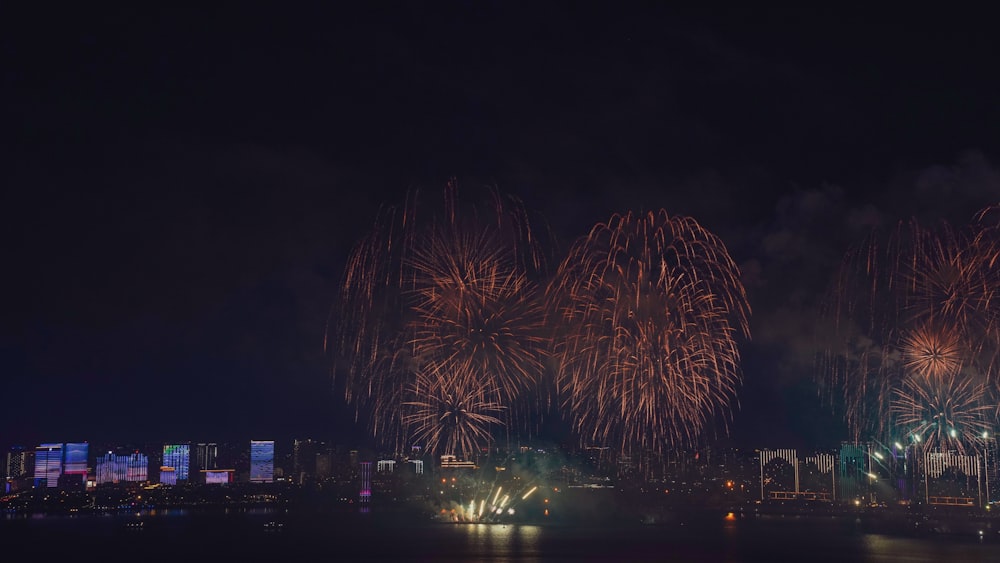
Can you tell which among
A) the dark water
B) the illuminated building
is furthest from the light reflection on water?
the illuminated building

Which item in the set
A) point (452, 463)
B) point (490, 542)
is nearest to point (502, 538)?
point (490, 542)

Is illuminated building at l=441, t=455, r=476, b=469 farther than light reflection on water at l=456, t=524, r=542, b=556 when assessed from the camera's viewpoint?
Yes

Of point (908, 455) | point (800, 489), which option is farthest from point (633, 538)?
point (800, 489)

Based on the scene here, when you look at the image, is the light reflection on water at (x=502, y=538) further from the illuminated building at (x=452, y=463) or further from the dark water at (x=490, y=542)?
the illuminated building at (x=452, y=463)

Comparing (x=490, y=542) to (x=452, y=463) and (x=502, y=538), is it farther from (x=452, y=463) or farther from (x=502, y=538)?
(x=452, y=463)

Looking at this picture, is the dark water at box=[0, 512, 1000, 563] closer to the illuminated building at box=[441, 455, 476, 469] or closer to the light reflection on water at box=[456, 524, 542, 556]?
the light reflection on water at box=[456, 524, 542, 556]

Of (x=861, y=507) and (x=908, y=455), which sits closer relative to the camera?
(x=861, y=507)

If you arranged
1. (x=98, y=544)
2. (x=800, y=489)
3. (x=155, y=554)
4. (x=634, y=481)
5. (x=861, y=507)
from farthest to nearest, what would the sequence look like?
(x=800, y=489)
(x=634, y=481)
(x=861, y=507)
(x=98, y=544)
(x=155, y=554)

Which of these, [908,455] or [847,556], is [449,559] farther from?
[908,455]

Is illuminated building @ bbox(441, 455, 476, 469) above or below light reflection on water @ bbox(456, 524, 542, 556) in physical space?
above
